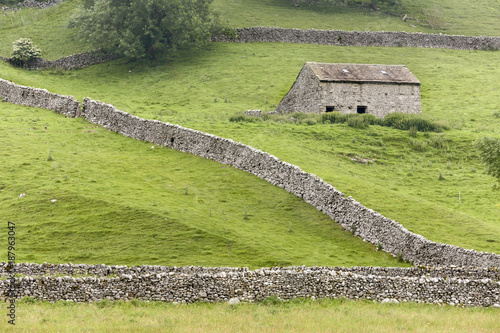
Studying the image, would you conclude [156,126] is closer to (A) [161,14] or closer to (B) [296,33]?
(A) [161,14]

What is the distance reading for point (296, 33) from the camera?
82250mm

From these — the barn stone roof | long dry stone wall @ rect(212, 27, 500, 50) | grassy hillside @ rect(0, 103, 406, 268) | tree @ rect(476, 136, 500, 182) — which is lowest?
grassy hillside @ rect(0, 103, 406, 268)

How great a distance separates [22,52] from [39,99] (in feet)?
60.2

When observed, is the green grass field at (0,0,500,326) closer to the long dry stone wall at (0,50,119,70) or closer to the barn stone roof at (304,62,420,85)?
the long dry stone wall at (0,50,119,70)

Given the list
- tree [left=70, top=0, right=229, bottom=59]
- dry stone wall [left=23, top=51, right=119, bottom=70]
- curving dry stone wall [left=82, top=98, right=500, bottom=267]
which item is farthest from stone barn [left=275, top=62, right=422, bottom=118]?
dry stone wall [left=23, top=51, right=119, bottom=70]

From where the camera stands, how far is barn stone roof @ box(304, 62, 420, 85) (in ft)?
186

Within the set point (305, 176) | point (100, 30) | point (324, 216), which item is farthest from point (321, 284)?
point (100, 30)

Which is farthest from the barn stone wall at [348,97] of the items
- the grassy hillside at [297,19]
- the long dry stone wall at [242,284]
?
the long dry stone wall at [242,284]

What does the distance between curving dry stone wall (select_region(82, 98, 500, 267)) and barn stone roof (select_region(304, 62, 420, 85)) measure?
17996mm

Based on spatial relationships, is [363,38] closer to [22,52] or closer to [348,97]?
[348,97]

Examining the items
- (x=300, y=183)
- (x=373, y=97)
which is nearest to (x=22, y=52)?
(x=373, y=97)

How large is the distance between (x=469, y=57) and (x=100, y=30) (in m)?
46.5

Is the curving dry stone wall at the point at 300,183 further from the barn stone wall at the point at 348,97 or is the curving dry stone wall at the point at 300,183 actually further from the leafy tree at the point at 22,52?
the leafy tree at the point at 22,52

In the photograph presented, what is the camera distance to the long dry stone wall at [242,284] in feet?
66.9
